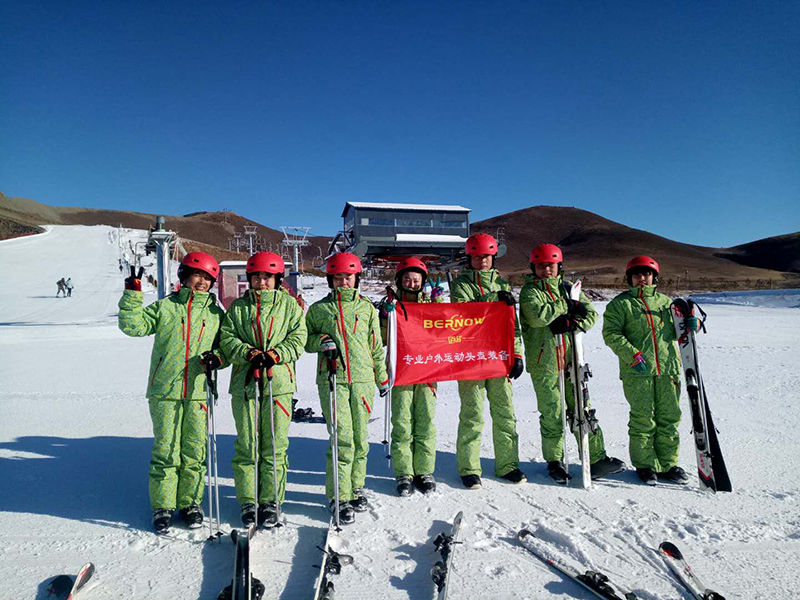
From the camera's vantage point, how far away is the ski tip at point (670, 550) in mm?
2900

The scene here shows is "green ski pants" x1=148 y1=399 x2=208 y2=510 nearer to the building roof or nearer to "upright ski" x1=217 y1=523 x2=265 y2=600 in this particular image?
"upright ski" x1=217 y1=523 x2=265 y2=600

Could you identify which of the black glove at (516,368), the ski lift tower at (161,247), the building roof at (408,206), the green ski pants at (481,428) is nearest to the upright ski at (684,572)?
the green ski pants at (481,428)

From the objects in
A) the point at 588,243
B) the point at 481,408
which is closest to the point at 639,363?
the point at 481,408

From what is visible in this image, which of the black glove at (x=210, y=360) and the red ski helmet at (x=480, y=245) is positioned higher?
the red ski helmet at (x=480, y=245)

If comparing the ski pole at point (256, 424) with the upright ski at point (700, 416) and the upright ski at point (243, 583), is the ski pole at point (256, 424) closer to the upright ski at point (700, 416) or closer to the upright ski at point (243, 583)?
the upright ski at point (243, 583)

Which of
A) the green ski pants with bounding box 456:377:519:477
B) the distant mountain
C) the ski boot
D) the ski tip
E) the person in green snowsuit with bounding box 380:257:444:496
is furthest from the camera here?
the distant mountain

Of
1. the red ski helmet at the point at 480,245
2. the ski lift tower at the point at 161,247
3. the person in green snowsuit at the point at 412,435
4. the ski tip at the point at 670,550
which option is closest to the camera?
the ski tip at the point at 670,550

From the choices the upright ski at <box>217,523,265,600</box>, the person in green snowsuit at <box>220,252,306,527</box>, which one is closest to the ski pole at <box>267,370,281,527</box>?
the person in green snowsuit at <box>220,252,306,527</box>

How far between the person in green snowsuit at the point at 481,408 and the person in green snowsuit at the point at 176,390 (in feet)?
7.07

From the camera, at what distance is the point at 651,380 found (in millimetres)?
4129

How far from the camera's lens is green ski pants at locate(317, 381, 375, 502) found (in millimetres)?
3594

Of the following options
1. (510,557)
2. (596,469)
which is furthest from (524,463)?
(510,557)

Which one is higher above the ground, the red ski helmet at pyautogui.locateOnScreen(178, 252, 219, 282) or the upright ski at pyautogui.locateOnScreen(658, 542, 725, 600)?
the red ski helmet at pyautogui.locateOnScreen(178, 252, 219, 282)

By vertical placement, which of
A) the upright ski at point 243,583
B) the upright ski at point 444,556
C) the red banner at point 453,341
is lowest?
the upright ski at point 444,556
